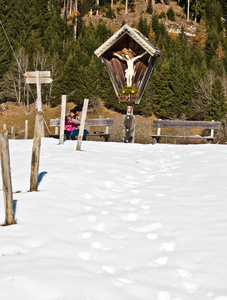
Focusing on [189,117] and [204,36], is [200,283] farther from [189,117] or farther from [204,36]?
[204,36]

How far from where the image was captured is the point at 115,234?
4484 millimetres

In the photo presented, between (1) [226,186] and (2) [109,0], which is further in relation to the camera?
(2) [109,0]

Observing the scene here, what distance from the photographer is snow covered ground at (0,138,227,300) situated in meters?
3.17

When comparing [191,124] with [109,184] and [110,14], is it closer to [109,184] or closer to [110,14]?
[109,184]

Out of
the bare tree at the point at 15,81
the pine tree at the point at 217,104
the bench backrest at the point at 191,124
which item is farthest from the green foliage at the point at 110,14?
the bench backrest at the point at 191,124

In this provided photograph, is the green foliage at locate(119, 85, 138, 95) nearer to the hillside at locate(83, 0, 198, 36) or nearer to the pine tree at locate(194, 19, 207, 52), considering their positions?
the pine tree at locate(194, 19, 207, 52)

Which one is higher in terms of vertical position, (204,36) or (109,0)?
(109,0)

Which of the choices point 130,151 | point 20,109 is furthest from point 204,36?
point 130,151

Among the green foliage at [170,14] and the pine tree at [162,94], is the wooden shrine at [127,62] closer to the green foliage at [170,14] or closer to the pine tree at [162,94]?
the pine tree at [162,94]

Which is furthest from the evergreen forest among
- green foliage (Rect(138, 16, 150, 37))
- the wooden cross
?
the wooden cross

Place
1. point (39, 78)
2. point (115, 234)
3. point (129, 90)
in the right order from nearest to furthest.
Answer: point (115, 234) → point (39, 78) → point (129, 90)

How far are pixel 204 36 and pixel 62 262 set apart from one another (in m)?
76.2

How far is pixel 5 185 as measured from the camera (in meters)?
4.62

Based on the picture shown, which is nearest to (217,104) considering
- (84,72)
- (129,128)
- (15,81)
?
(84,72)
